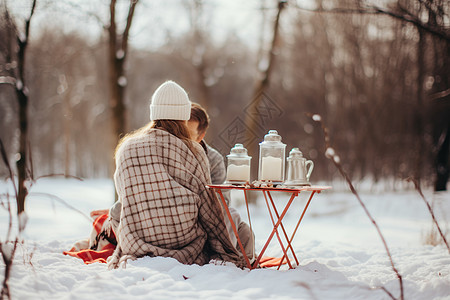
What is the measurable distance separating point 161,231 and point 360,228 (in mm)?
4826

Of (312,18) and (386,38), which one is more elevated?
(312,18)

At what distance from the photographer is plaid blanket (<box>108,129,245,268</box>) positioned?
10.3 ft

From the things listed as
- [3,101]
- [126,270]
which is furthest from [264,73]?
[3,101]

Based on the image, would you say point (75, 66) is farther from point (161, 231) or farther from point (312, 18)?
point (161, 231)

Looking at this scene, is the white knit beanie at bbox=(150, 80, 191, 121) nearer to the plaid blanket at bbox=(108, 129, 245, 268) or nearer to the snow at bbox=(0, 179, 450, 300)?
the plaid blanket at bbox=(108, 129, 245, 268)

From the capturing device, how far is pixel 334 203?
10125mm

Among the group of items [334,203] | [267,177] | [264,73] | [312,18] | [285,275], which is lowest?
[334,203]

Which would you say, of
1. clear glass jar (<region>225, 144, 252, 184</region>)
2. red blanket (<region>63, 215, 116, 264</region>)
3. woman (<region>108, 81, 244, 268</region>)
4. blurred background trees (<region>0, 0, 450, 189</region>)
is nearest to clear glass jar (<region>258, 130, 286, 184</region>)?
clear glass jar (<region>225, 144, 252, 184</region>)

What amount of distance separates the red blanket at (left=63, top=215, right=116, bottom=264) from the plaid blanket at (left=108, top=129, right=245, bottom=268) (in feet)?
1.08

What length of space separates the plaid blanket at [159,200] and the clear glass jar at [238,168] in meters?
0.26

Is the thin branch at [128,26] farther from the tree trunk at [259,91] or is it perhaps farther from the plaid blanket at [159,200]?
the plaid blanket at [159,200]

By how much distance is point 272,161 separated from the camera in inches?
124

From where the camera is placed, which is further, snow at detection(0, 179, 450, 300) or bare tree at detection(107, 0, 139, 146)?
bare tree at detection(107, 0, 139, 146)

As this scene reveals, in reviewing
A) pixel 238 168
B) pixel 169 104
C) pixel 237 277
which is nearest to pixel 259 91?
pixel 169 104
